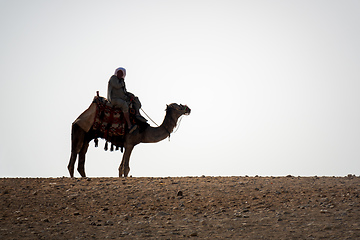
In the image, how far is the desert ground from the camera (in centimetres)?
1099

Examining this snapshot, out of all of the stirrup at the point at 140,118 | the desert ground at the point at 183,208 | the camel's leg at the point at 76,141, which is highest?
the stirrup at the point at 140,118

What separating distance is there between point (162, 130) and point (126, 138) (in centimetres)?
145

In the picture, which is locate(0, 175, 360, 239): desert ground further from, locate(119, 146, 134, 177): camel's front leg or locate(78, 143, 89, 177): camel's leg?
locate(78, 143, 89, 177): camel's leg

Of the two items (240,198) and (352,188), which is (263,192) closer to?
(240,198)

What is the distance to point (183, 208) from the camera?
41.1 feet

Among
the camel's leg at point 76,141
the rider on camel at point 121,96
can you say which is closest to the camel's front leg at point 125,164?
the rider on camel at point 121,96

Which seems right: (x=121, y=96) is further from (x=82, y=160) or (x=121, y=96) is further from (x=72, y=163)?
(x=72, y=163)

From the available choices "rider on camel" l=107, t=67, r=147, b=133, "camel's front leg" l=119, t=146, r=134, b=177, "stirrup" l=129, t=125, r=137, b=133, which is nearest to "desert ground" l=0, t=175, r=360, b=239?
"camel's front leg" l=119, t=146, r=134, b=177

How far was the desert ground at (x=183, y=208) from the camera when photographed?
10992 mm

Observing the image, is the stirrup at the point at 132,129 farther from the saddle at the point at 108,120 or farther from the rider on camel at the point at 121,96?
the saddle at the point at 108,120

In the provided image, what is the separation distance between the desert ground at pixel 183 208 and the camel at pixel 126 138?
3489 millimetres

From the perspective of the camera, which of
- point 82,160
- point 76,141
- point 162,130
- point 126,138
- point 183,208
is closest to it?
point 183,208

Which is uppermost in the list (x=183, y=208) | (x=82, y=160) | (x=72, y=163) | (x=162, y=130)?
(x=162, y=130)

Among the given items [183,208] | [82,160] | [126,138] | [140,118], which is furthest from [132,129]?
[183,208]
